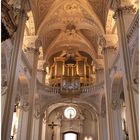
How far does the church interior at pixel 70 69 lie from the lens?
31.8ft

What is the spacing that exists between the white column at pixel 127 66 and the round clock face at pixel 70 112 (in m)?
11.6

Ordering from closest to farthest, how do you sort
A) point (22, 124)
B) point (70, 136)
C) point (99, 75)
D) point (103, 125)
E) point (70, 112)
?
point (22, 124)
point (103, 125)
point (99, 75)
point (70, 136)
point (70, 112)

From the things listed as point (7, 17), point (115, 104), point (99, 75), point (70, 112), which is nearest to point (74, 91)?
point (99, 75)

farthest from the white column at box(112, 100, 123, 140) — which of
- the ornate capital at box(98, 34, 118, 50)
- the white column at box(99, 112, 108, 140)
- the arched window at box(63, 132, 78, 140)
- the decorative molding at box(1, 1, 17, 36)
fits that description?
the decorative molding at box(1, 1, 17, 36)

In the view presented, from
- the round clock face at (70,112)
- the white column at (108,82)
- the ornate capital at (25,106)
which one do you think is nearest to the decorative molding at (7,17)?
the ornate capital at (25,106)

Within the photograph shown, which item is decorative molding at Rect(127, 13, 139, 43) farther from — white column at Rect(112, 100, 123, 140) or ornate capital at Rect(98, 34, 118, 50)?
ornate capital at Rect(98, 34, 118, 50)

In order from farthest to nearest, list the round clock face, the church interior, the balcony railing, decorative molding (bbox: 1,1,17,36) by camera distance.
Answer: the round clock face → the balcony railing → the church interior → decorative molding (bbox: 1,1,17,36)

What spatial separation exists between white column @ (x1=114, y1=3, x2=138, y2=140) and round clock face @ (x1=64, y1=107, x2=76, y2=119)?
1164cm

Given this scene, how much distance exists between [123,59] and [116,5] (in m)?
3.41

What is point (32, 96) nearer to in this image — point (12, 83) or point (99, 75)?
point (12, 83)

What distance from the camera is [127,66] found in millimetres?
9891

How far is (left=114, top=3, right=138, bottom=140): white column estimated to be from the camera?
892 centimetres

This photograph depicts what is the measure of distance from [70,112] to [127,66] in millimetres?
12182

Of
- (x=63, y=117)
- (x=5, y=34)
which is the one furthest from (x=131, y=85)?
(x=63, y=117)
